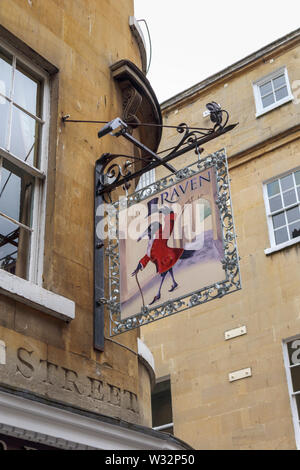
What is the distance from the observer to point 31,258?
7066 mm

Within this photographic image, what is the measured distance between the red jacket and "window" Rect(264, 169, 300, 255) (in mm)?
8153

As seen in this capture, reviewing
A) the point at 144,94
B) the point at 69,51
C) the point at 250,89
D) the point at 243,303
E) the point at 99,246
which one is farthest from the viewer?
the point at 250,89

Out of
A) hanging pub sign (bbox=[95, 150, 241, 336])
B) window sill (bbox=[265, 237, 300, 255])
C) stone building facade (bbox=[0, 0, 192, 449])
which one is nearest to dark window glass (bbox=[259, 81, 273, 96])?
window sill (bbox=[265, 237, 300, 255])

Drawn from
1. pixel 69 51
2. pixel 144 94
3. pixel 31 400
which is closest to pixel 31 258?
pixel 31 400

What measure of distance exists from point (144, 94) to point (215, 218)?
10.4 ft

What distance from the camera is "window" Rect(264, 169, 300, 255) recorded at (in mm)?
15180

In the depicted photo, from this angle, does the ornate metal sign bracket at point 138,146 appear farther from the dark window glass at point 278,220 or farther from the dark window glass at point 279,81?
the dark window glass at point 279,81

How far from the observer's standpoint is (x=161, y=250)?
23.2 ft

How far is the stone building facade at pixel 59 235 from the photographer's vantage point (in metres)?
6.14

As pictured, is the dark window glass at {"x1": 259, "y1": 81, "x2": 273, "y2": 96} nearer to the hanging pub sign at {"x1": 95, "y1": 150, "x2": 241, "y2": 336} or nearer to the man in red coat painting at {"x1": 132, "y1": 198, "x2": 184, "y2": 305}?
the hanging pub sign at {"x1": 95, "y1": 150, "x2": 241, "y2": 336}

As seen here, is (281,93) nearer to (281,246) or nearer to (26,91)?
(281,246)

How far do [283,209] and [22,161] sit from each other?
9.27 m
